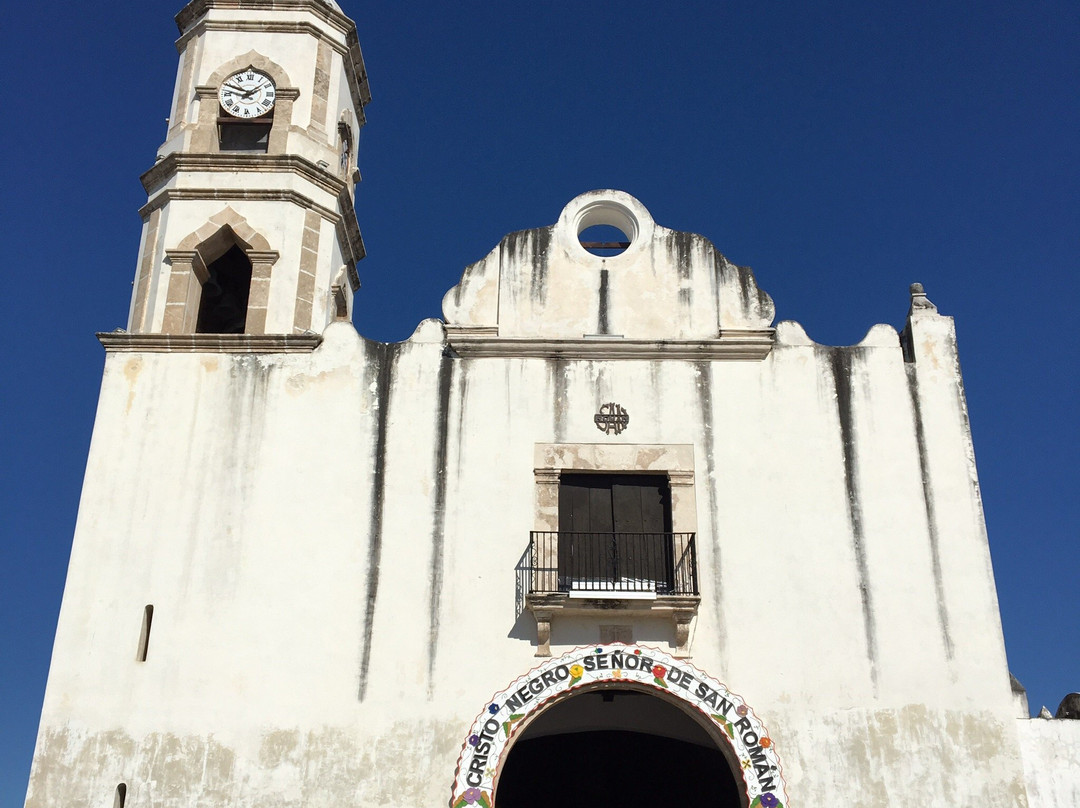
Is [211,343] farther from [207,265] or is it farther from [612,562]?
[612,562]

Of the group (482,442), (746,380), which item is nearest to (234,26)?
(482,442)

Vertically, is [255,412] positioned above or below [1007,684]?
above

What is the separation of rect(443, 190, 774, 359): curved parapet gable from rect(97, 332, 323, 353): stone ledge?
6.62 ft

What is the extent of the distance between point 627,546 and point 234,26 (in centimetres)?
1087

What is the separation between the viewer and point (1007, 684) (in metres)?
14.8

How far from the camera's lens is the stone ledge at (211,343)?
16.7m

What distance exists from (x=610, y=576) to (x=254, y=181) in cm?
810

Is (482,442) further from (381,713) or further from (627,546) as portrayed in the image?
(381,713)

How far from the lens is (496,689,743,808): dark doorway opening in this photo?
17094mm

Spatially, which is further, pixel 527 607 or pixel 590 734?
pixel 590 734

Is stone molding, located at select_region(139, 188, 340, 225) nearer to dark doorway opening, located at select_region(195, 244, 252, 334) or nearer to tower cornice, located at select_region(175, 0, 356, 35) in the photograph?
dark doorway opening, located at select_region(195, 244, 252, 334)

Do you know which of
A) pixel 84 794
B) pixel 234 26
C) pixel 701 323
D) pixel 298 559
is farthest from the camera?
pixel 234 26

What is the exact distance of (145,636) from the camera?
15234mm

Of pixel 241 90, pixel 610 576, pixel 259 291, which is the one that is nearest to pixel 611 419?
A: pixel 610 576
